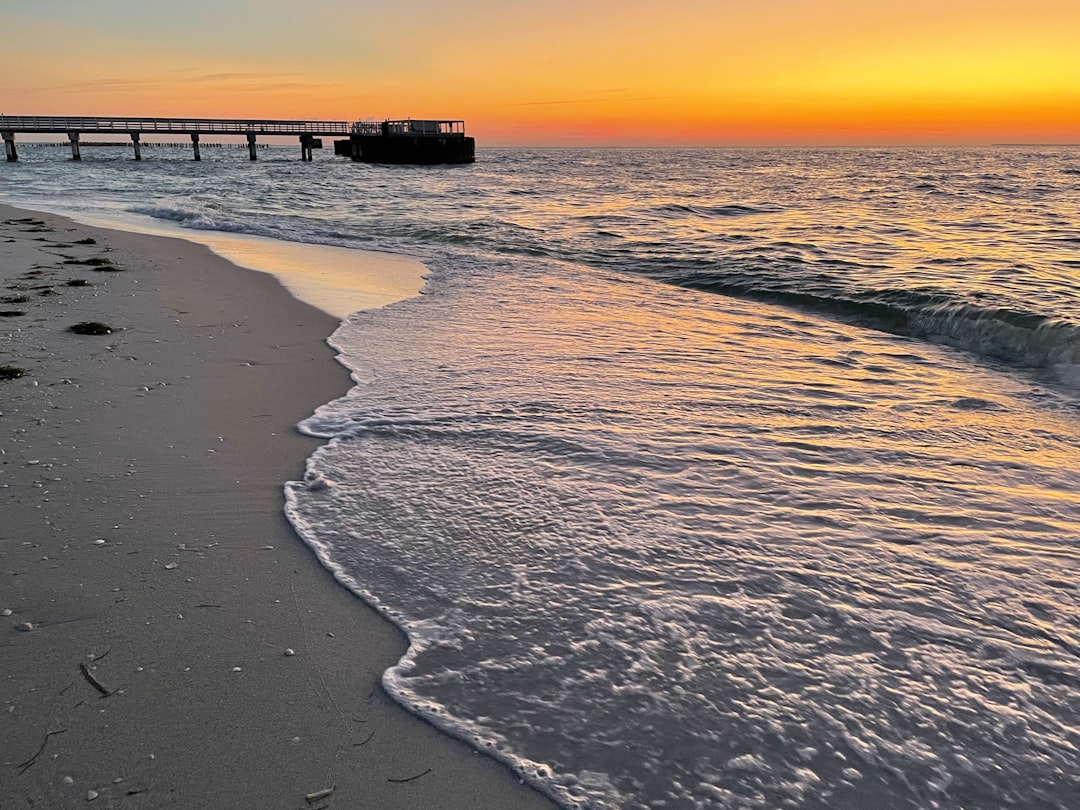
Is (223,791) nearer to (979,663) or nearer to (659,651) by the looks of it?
(659,651)

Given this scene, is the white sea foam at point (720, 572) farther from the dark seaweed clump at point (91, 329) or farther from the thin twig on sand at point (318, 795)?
the dark seaweed clump at point (91, 329)

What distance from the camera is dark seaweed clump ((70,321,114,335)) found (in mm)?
5708

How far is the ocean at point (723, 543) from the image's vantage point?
1978 millimetres

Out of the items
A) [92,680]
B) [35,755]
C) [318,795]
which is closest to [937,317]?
[318,795]

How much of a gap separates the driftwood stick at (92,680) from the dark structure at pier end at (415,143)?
69753mm

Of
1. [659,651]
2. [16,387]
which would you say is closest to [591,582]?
[659,651]

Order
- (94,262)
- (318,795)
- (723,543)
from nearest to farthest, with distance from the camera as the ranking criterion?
1. (318,795)
2. (723,543)
3. (94,262)

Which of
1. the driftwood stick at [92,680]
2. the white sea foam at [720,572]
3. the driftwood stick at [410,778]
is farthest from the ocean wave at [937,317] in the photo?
the driftwood stick at [92,680]

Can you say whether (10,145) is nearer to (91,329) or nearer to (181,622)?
(91,329)

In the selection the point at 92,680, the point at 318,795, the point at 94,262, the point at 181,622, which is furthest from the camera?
the point at 94,262

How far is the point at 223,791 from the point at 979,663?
226 centimetres

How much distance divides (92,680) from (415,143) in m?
70.5

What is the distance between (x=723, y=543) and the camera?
301cm

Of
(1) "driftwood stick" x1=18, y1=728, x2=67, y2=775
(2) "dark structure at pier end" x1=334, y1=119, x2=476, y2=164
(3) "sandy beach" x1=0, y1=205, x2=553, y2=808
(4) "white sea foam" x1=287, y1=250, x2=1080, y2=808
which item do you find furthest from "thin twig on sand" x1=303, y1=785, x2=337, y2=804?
(2) "dark structure at pier end" x1=334, y1=119, x2=476, y2=164
